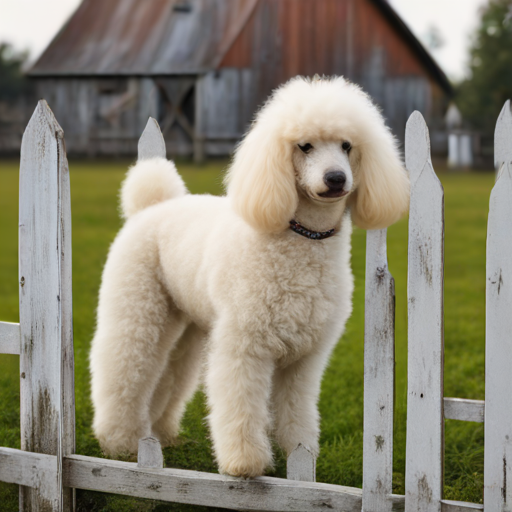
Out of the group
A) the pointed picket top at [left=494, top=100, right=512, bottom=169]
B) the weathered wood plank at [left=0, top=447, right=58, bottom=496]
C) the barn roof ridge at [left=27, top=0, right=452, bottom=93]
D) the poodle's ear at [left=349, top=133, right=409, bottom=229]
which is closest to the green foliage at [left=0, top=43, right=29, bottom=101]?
the barn roof ridge at [left=27, top=0, right=452, bottom=93]

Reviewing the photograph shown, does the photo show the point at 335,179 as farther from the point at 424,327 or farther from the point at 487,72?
the point at 487,72

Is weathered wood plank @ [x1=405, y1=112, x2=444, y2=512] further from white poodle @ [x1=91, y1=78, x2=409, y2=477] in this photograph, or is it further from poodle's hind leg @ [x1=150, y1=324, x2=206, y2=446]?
poodle's hind leg @ [x1=150, y1=324, x2=206, y2=446]

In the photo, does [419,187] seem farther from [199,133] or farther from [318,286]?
[199,133]

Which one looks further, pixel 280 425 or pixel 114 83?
pixel 114 83

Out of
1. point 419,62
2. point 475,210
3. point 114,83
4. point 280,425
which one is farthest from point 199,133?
point 280,425

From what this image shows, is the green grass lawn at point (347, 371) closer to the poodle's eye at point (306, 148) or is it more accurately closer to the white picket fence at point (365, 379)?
the white picket fence at point (365, 379)

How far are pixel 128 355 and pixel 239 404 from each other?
77 centimetres

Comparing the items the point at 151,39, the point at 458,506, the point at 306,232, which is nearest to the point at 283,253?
the point at 306,232

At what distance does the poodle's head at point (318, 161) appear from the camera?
7.97ft

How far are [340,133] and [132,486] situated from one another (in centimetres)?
153

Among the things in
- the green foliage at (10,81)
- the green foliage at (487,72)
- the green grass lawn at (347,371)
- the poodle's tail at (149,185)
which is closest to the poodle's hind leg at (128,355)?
the green grass lawn at (347,371)

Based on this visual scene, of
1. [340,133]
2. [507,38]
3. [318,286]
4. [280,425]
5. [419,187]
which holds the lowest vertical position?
[280,425]

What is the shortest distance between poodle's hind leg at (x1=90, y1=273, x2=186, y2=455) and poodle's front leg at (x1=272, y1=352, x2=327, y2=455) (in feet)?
2.02

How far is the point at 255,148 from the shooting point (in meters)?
2.57
